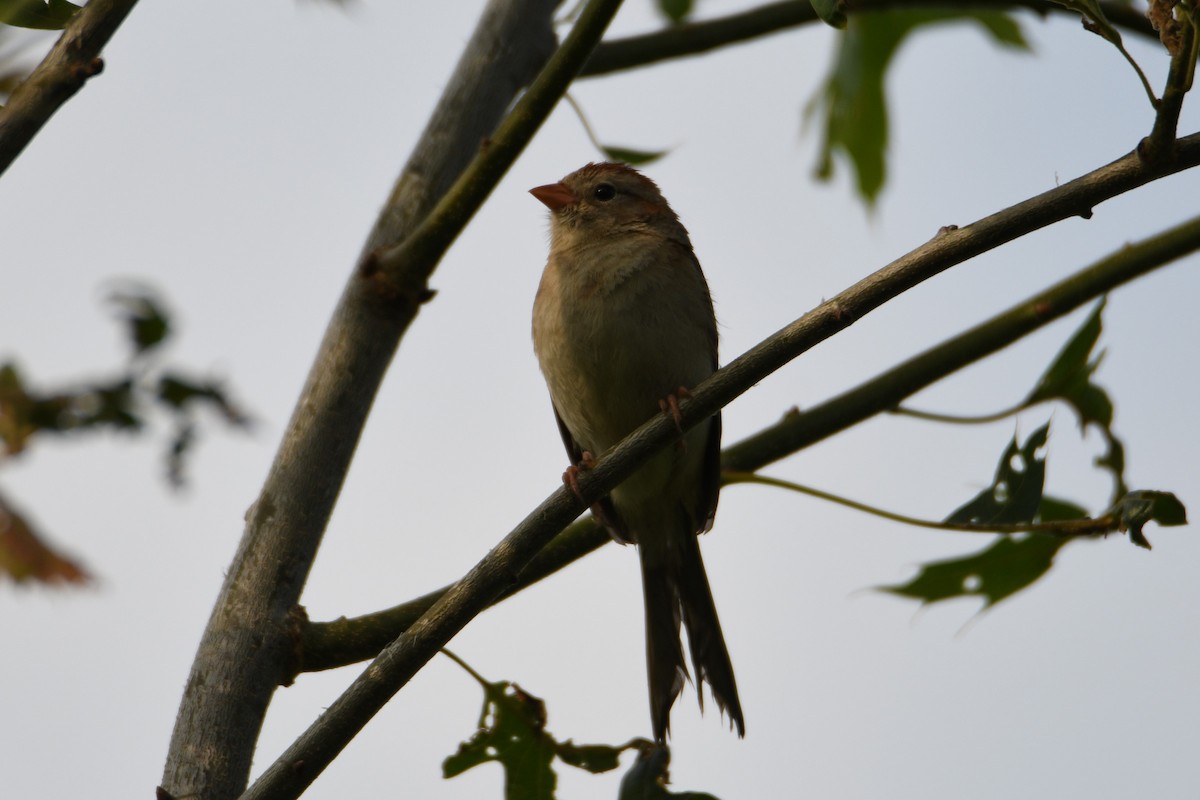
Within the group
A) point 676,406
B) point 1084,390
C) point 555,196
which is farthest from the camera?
point 555,196

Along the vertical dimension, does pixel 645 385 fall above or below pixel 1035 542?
above

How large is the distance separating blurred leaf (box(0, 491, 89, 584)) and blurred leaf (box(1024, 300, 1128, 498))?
3.23 metres

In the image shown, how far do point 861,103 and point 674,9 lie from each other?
4.36 ft

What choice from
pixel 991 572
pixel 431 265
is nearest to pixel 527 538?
pixel 431 265

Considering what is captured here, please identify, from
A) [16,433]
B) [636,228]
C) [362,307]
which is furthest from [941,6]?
[16,433]

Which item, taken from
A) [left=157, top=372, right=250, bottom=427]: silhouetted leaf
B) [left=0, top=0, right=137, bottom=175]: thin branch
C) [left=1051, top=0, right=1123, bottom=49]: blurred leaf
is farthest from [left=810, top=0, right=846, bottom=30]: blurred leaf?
[left=157, top=372, right=250, bottom=427]: silhouetted leaf

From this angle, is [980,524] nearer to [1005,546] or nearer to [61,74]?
[1005,546]

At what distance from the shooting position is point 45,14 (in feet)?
8.86

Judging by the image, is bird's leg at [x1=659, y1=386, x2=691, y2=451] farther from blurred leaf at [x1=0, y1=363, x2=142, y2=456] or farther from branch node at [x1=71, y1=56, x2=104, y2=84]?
blurred leaf at [x1=0, y1=363, x2=142, y2=456]

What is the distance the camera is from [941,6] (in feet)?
16.8

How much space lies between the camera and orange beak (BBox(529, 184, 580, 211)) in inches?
249

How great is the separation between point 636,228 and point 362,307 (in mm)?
2316

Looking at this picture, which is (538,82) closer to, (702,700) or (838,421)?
(838,421)

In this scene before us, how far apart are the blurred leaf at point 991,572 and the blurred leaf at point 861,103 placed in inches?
99.7
